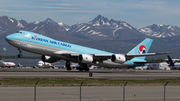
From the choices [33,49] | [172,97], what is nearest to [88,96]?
[172,97]

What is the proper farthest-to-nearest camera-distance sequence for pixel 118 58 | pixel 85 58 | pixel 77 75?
1. pixel 118 58
2. pixel 85 58
3. pixel 77 75

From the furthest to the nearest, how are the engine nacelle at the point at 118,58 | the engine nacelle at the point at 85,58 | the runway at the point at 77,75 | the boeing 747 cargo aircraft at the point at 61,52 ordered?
the engine nacelle at the point at 118,58, the engine nacelle at the point at 85,58, the boeing 747 cargo aircraft at the point at 61,52, the runway at the point at 77,75

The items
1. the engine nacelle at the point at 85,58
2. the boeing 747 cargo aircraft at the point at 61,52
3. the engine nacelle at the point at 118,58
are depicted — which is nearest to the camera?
the boeing 747 cargo aircraft at the point at 61,52

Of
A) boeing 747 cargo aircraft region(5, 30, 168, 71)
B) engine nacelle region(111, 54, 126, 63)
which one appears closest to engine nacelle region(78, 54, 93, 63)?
boeing 747 cargo aircraft region(5, 30, 168, 71)

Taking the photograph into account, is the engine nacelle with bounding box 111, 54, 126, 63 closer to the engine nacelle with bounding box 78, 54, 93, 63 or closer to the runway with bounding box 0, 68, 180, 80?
the runway with bounding box 0, 68, 180, 80

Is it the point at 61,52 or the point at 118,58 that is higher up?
the point at 61,52

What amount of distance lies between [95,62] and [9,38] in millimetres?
19550

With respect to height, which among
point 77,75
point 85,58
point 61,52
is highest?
point 61,52

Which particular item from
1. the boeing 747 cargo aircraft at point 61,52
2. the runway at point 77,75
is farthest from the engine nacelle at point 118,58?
the runway at point 77,75

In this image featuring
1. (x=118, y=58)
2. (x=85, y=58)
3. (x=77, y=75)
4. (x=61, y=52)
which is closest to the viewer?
(x=77, y=75)

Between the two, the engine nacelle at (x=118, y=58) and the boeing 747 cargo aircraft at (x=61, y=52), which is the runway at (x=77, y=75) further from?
the boeing 747 cargo aircraft at (x=61, y=52)

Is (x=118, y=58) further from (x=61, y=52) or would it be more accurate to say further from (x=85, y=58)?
(x=61, y=52)

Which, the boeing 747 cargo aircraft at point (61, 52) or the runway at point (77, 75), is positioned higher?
the boeing 747 cargo aircraft at point (61, 52)

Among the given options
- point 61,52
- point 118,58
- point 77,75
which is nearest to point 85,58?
point 61,52
